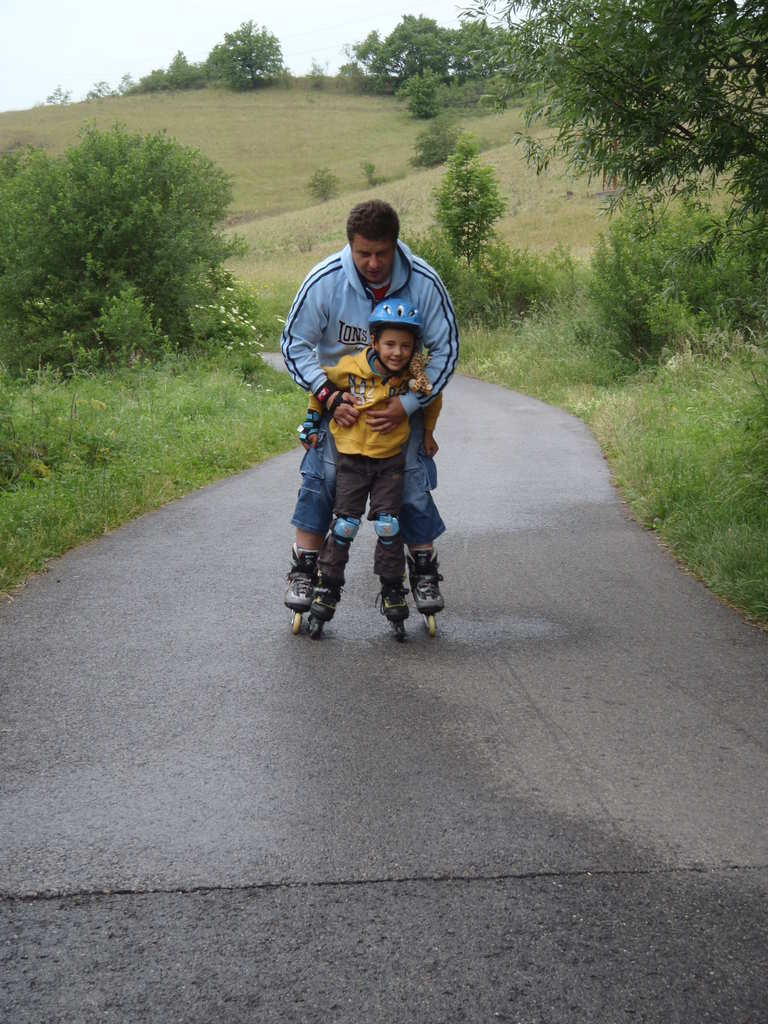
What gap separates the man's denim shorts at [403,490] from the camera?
18.2ft

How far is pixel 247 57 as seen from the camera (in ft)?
440

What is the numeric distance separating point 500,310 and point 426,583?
2974 cm

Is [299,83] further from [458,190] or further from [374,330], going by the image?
[374,330]

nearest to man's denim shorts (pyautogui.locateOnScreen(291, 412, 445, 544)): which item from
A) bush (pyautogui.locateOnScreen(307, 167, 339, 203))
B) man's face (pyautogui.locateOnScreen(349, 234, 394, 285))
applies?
man's face (pyautogui.locateOnScreen(349, 234, 394, 285))

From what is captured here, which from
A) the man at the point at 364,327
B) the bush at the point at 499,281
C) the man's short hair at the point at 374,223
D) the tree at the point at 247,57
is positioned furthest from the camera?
the tree at the point at 247,57

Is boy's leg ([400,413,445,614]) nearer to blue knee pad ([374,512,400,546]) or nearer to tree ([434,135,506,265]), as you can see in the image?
blue knee pad ([374,512,400,546])

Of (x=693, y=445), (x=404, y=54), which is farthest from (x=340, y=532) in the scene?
(x=404, y=54)

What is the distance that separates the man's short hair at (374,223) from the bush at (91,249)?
1362 centimetres

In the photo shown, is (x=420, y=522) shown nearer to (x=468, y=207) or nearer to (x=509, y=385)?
(x=509, y=385)

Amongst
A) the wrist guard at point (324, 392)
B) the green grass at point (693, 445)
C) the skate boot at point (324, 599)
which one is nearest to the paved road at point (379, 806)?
the skate boot at point (324, 599)

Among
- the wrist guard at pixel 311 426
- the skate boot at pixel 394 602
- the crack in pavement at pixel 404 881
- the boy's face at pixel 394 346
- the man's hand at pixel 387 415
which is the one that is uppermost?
the boy's face at pixel 394 346

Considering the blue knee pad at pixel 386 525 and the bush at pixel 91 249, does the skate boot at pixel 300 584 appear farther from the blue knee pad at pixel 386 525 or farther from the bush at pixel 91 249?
the bush at pixel 91 249

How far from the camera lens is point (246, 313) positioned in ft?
80.9

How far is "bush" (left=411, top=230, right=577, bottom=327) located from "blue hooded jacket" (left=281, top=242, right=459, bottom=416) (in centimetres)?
2892
